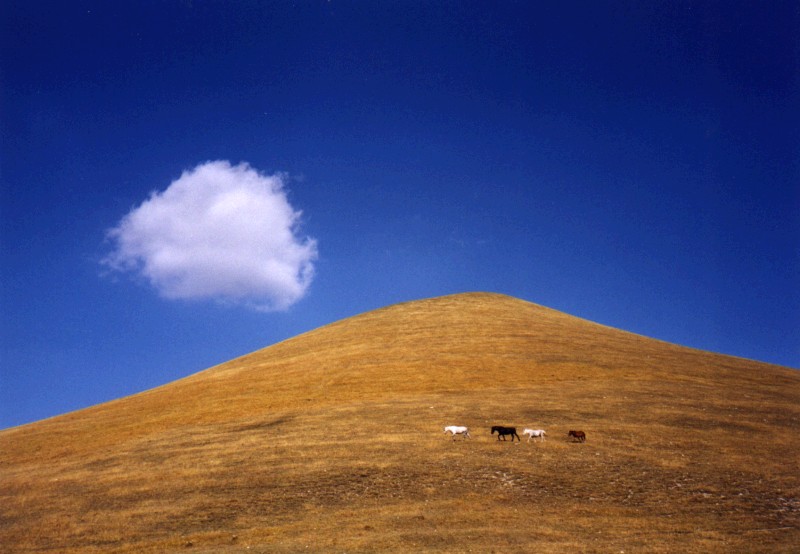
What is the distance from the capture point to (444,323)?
184ft

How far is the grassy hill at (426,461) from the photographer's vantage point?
728 inches

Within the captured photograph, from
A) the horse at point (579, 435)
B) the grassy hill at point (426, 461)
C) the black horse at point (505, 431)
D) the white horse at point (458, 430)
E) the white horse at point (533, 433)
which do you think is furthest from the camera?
the white horse at point (458, 430)

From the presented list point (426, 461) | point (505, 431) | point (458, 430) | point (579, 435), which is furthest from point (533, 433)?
point (426, 461)

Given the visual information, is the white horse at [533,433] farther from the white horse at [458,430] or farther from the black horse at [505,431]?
the white horse at [458,430]

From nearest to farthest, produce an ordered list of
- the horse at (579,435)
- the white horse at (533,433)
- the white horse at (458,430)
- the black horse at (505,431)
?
the horse at (579,435) → the black horse at (505,431) → the white horse at (533,433) → the white horse at (458,430)

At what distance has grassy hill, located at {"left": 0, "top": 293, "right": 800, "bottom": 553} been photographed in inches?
728

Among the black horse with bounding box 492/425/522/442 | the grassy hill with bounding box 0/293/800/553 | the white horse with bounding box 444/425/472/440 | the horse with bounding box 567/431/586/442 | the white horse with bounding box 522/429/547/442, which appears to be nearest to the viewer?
the grassy hill with bounding box 0/293/800/553

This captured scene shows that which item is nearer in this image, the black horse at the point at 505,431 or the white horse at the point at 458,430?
the black horse at the point at 505,431

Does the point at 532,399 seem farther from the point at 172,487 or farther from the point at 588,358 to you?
the point at 172,487

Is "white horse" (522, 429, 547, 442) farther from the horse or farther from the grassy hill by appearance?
the horse

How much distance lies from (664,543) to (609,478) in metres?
5.23

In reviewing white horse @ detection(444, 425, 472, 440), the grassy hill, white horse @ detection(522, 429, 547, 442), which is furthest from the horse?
white horse @ detection(444, 425, 472, 440)

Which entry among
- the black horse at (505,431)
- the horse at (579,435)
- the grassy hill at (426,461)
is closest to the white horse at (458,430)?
the grassy hill at (426,461)

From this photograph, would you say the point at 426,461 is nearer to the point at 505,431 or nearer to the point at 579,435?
the point at 505,431
